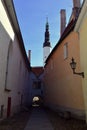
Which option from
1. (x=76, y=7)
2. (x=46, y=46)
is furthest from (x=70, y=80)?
(x=46, y=46)

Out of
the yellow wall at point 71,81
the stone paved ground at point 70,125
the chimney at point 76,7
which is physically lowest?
the stone paved ground at point 70,125

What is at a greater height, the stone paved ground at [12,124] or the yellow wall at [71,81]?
the yellow wall at [71,81]

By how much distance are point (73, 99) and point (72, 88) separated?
0.75 metres

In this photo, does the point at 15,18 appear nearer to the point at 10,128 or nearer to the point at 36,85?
the point at 10,128

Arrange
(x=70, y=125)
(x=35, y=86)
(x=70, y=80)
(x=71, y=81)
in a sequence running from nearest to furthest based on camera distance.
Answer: (x=70, y=125), (x=71, y=81), (x=70, y=80), (x=35, y=86)

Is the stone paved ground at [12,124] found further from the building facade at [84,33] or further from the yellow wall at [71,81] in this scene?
the building facade at [84,33]

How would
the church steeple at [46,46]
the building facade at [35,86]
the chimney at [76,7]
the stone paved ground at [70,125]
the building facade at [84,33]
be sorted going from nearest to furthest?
the stone paved ground at [70,125]
the building facade at [84,33]
the chimney at [76,7]
the building facade at [35,86]
the church steeple at [46,46]

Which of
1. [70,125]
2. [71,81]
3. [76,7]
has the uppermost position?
[76,7]

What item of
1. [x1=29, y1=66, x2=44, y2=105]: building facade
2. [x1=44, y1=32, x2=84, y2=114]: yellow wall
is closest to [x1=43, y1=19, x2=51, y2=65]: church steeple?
[x1=29, y1=66, x2=44, y2=105]: building facade

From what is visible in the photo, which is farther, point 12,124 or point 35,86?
point 35,86

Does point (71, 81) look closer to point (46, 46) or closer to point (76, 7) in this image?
point (76, 7)

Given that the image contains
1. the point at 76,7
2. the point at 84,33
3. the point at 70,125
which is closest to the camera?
the point at 70,125

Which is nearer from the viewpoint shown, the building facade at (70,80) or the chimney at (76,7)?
the building facade at (70,80)

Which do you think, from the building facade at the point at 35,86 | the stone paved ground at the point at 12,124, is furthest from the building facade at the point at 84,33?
the building facade at the point at 35,86
